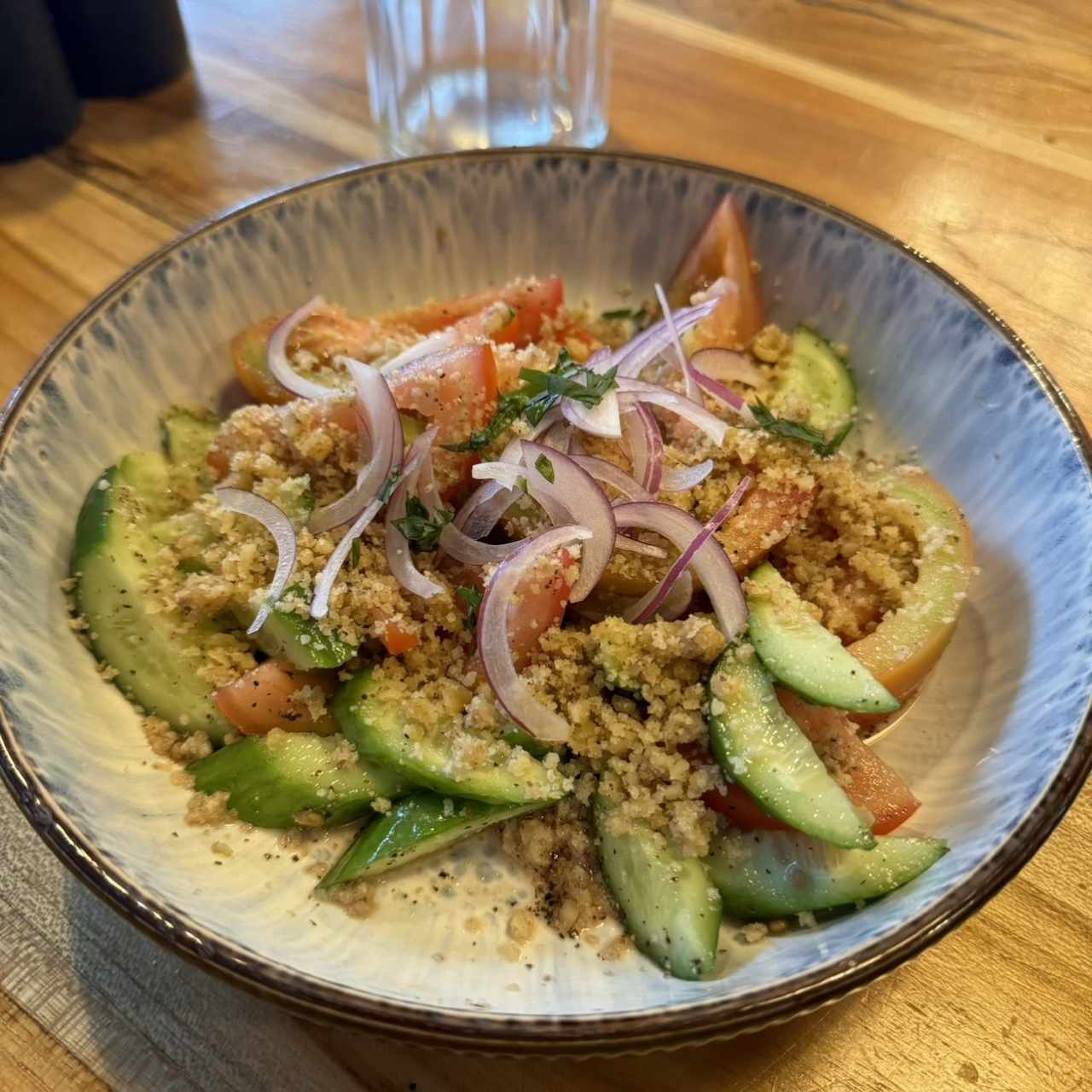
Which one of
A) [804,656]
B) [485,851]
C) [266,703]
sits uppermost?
[804,656]

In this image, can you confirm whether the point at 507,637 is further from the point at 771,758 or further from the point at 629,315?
the point at 629,315

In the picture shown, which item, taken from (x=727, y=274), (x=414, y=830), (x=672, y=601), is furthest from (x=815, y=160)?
(x=414, y=830)

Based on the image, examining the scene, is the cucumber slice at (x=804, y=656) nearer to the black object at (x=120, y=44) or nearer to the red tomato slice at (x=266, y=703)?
the red tomato slice at (x=266, y=703)

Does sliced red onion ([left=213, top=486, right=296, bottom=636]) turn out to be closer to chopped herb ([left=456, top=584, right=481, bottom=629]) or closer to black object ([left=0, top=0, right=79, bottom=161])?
chopped herb ([left=456, top=584, right=481, bottom=629])

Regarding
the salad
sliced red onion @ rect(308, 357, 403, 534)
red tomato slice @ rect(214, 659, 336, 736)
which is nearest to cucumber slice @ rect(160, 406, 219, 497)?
the salad

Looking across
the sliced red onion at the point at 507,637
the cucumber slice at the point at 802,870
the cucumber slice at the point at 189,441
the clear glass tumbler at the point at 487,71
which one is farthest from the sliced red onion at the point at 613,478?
the clear glass tumbler at the point at 487,71

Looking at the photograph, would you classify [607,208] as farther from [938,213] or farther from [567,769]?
[567,769]

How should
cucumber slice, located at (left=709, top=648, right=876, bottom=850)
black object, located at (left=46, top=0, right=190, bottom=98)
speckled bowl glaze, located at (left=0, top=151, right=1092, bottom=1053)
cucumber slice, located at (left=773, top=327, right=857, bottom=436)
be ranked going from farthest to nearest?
black object, located at (left=46, top=0, right=190, bottom=98), cucumber slice, located at (left=773, top=327, right=857, bottom=436), cucumber slice, located at (left=709, top=648, right=876, bottom=850), speckled bowl glaze, located at (left=0, top=151, right=1092, bottom=1053)
